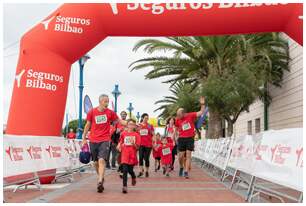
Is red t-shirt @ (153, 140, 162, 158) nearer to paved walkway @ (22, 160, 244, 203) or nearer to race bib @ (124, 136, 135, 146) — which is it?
paved walkway @ (22, 160, 244, 203)

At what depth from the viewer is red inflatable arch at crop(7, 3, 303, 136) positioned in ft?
33.7

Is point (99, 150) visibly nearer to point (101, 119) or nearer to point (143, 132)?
point (101, 119)

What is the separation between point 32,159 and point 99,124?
1.51m

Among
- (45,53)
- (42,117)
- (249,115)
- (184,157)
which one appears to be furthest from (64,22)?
(249,115)

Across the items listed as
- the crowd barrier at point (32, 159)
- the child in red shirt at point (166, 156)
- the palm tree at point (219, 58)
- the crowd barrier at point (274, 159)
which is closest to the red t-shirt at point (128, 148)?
the crowd barrier at point (32, 159)

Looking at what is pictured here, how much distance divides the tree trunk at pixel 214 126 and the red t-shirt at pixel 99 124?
15.3 m

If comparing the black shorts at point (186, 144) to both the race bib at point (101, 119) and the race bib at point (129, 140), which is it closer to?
the race bib at point (129, 140)

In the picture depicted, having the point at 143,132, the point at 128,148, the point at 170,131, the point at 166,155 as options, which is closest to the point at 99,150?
the point at 128,148

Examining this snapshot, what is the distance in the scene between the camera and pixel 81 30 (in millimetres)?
10867

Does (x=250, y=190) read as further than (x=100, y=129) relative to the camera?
No

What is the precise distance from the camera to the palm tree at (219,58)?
70.6 ft

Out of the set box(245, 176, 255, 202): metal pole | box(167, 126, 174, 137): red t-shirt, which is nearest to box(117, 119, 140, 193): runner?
box(245, 176, 255, 202): metal pole

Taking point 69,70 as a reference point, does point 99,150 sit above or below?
below

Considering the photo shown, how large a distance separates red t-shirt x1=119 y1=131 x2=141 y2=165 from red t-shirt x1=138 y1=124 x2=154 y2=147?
11.7 feet
